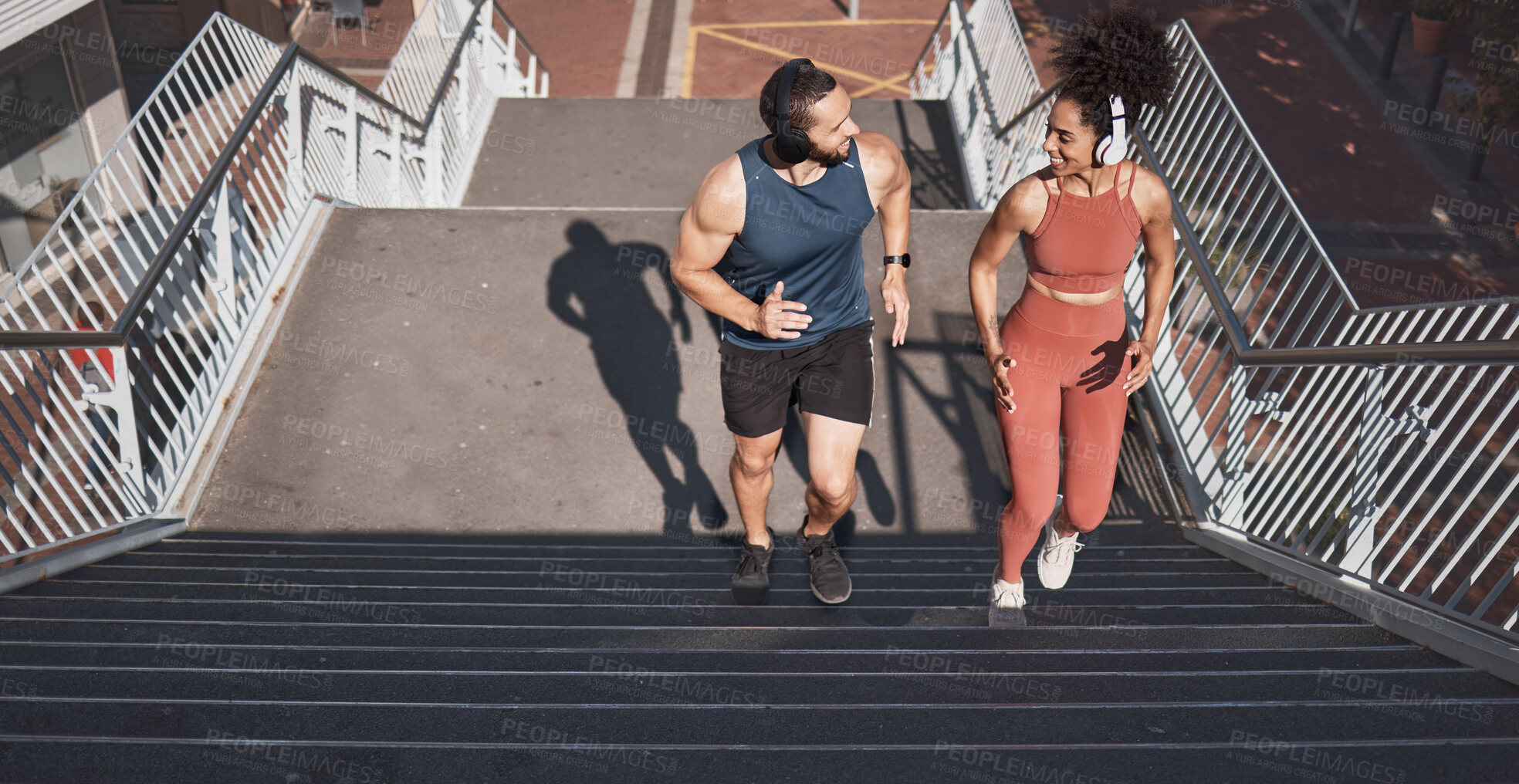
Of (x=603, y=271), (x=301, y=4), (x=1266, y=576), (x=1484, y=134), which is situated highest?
(x=1266, y=576)

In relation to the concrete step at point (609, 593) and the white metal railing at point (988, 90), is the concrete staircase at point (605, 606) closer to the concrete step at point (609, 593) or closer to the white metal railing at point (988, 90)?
the concrete step at point (609, 593)

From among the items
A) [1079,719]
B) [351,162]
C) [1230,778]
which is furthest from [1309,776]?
[351,162]

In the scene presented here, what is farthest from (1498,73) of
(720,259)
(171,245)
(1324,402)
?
(171,245)

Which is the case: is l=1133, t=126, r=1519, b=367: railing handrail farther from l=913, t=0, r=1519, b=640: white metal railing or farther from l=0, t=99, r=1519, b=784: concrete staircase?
l=0, t=99, r=1519, b=784: concrete staircase

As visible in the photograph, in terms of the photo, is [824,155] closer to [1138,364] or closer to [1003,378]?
[1003,378]

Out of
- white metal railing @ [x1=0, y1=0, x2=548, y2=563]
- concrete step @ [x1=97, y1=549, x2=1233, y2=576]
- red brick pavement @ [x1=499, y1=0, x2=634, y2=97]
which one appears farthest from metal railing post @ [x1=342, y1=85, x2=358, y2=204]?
red brick pavement @ [x1=499, y1=0, x2=634, y2=97]

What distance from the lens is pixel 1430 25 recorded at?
56.1ft

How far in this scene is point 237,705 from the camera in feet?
9.32

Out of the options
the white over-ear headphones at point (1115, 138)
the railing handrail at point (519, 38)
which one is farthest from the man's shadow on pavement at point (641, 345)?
the railing handrail at point (519, 38)

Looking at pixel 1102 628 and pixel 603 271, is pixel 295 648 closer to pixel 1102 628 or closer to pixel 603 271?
pixel 1102 628

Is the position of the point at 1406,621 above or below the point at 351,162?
above

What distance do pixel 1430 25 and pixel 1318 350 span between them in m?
16.7

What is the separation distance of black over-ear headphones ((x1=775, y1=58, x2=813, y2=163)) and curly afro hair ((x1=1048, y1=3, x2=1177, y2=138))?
806 millimetres

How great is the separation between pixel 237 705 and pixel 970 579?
2775mm
